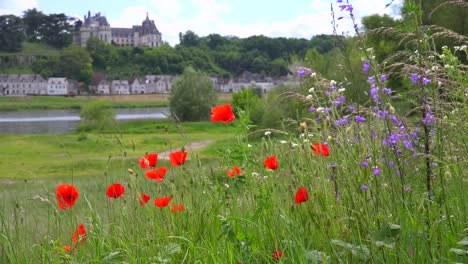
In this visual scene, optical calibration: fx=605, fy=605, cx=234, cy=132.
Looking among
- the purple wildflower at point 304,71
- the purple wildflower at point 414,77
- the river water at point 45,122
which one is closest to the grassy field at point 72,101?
the river water at point 45,122

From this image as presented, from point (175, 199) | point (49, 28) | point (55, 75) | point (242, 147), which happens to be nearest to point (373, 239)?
point (242, 147)

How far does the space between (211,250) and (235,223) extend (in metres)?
0.27

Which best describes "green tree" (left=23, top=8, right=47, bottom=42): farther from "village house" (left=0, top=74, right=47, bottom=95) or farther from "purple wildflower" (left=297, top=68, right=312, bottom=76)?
"purple wildflower" (left=297, top=68, right=312, bottom=76)

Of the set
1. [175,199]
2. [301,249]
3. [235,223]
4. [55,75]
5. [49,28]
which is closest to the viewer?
[301,249]

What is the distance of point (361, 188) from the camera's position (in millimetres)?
2453

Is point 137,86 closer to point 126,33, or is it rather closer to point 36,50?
point 36,50

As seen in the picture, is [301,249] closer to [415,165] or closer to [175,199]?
[415,165]

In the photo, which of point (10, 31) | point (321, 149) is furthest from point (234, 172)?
point (10, 31)

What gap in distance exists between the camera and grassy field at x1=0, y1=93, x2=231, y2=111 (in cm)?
9456

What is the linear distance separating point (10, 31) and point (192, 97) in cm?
9417

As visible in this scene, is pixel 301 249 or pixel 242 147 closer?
pixel 301 249

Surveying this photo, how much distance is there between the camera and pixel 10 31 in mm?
141500

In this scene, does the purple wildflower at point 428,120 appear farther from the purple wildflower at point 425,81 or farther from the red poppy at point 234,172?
the red poppy at point 234,172

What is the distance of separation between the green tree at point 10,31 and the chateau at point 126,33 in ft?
52.2
